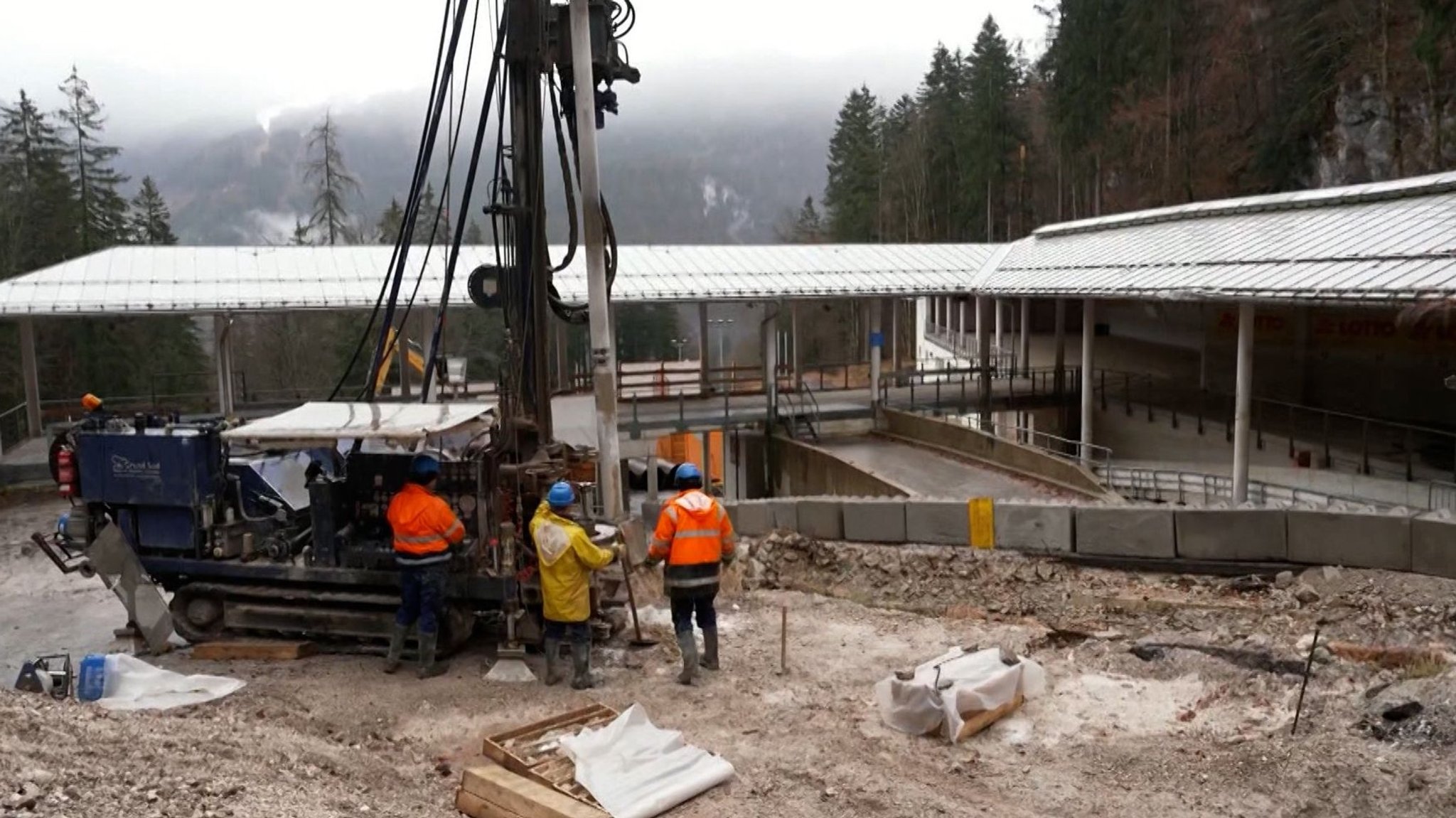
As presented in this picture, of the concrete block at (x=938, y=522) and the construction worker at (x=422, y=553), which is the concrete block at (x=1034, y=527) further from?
the construction worker at (x=422, y=553)

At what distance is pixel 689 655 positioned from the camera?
27.9ft

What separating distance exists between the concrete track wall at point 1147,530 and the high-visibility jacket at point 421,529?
5.17 m

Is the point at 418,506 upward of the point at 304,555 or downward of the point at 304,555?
upward

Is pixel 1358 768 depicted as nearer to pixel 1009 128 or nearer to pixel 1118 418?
pixel 1118 418

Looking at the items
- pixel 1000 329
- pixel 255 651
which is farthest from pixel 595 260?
pixel 1000 329

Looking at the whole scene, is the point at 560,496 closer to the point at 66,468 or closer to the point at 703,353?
the point at 66,468

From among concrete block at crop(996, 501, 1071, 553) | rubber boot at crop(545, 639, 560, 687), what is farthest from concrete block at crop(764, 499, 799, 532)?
rubber boot at crop(545, 639, 560, 687)

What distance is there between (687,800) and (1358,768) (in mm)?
4123

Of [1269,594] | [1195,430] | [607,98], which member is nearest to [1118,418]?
[1195,430]

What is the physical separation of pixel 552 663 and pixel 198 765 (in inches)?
117

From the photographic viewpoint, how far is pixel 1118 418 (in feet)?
90.1

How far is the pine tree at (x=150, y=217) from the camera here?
47.5 meters

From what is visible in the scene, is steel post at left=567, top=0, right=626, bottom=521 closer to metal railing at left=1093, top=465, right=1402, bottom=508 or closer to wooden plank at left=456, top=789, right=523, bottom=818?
wooden plank at left=456, top=789, right=523, bottom=818

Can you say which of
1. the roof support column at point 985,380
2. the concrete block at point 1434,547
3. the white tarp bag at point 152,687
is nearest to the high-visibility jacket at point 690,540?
the white tarp bag at point 152,687
